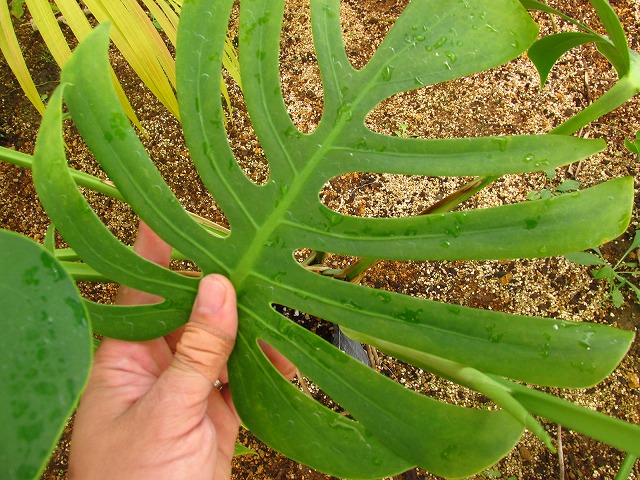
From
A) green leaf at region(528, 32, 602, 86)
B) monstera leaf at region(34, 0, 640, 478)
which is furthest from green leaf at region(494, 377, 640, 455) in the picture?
green leaf at region(528, 32, 602, 86)

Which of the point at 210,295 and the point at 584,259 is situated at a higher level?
the point at 584,259

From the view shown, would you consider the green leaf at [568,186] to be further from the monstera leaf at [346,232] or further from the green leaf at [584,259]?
the monstera leaf at [346,232]

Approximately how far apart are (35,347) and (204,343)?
0.24 m

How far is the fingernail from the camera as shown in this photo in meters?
0.56

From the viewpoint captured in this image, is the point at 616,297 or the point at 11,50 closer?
the point at 11,50

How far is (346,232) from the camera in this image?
59 cm

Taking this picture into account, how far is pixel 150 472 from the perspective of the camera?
525mm

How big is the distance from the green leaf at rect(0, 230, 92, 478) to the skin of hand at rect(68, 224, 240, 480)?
234 millimetres

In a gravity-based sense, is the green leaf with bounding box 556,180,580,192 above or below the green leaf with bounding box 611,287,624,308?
above

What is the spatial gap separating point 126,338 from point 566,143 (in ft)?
1.72

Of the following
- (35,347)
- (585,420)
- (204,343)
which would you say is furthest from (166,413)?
(585,420)

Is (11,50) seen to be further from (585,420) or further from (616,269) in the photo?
(616,269)

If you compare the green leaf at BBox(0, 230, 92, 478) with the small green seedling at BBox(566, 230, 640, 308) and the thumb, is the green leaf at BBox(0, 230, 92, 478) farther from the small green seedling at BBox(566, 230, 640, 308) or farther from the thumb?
the small green seedling at BBox(566, 230, 640, 308)

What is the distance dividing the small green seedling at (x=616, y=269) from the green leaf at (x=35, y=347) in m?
1.07
